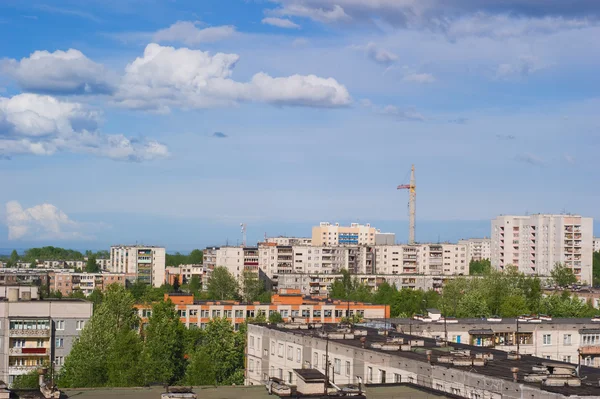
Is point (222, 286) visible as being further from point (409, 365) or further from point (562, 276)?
point (409, 365)

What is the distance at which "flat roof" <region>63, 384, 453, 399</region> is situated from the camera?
96.8 feet

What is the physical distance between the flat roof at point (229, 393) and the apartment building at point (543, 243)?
140 metres

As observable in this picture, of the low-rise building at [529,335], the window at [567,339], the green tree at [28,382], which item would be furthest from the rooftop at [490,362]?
the window at [567,339]

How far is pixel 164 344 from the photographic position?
2381 inches

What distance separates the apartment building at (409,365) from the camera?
103 feet

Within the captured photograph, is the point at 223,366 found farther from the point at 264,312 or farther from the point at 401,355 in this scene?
the point at 264,312

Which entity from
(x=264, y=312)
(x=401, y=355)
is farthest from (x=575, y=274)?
(x=401, y=355)

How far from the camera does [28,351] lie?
6544cm

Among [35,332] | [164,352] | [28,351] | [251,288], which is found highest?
[251,288]

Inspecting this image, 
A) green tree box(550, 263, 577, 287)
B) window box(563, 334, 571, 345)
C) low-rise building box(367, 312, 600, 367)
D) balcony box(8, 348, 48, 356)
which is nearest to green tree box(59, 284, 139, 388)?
balcony box(8, 348, 48, 356)

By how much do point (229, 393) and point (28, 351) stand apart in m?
38.0

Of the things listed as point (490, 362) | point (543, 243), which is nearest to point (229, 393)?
point (490, 362)

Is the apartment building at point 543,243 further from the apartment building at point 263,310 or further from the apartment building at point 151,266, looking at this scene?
the apartment building at point 263,310

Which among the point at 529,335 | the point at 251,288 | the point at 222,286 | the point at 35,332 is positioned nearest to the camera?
the point at 529,335
